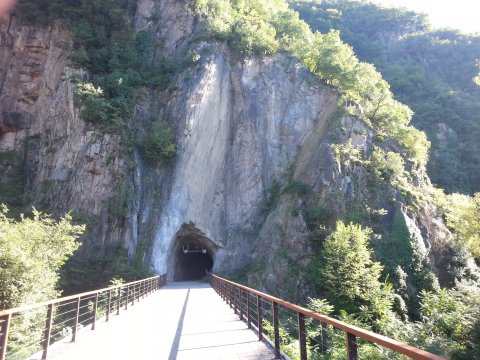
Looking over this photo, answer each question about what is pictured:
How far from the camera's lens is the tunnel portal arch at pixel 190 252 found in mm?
31719

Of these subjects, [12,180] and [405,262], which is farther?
[12,180]

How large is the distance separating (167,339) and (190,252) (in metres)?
34.1

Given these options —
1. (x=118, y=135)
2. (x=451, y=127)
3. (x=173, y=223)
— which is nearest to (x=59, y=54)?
(x=118, y=135)

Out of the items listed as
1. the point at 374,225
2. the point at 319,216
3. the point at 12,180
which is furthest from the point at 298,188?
the point at 12,180

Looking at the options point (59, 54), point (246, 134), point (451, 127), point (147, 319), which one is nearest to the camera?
point (147, 319)

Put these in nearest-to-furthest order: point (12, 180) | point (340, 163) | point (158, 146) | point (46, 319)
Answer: point (46, 319)
point (340, 163)
point (12, 180)
point (158, 146)

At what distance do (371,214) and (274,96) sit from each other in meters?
16.0

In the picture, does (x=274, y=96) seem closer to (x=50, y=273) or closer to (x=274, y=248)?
(x=274, y=248)

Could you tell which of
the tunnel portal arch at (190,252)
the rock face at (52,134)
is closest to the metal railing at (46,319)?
the rock face at (52,134)

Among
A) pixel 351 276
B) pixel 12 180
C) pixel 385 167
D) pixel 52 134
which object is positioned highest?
pixel 52 134

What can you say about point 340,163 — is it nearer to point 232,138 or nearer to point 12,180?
point 232,138

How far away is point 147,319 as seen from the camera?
34.2 ft

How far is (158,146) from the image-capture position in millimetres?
29547

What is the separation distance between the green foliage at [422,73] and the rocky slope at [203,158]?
8053mm
